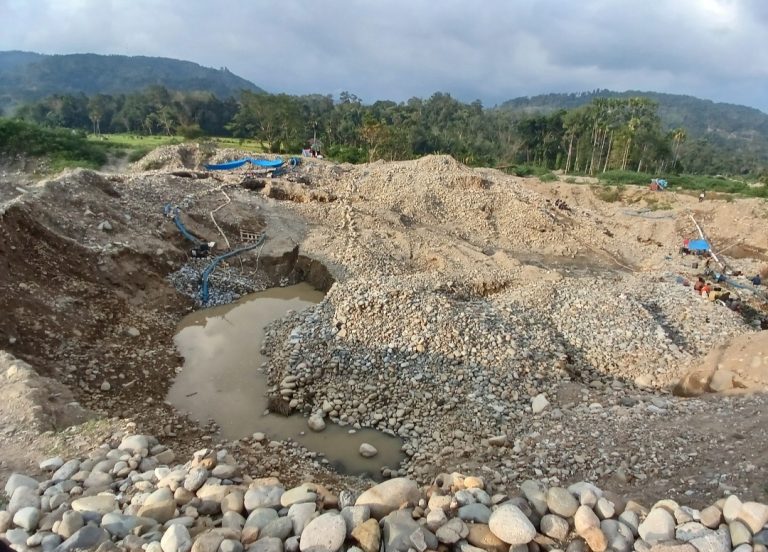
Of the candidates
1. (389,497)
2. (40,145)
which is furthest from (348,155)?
(389,497)

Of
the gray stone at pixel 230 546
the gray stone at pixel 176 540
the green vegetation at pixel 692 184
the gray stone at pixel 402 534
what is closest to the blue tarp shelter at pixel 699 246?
the green vegetation at pixel 692 184

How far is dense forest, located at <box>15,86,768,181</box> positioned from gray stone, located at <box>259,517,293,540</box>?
31.6m

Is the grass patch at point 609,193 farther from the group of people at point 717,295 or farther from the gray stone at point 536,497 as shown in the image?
the gray stone at point 536,497

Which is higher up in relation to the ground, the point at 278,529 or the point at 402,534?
the point at 402,534

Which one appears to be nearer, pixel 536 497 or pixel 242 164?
pixel 536 497

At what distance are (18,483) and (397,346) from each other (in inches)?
229

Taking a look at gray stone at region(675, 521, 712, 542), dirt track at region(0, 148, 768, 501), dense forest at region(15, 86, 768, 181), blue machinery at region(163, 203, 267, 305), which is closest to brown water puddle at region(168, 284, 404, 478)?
dirt track at region(0, 148, 768, 501)

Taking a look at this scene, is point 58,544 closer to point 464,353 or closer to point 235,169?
point 464,353

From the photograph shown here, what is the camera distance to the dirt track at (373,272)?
19.3 ft

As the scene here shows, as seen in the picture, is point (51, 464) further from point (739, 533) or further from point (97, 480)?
point (739, 533)

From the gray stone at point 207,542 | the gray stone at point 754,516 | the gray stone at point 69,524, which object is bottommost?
the gray stone at point 69,524

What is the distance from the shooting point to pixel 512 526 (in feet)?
10.2

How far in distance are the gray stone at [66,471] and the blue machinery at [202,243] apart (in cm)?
778

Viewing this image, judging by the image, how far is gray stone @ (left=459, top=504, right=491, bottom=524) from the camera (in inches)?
130
